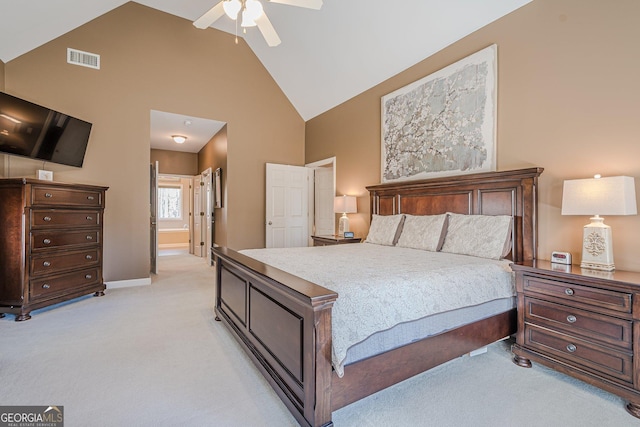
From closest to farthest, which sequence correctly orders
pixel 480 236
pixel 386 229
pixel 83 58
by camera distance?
pixel 480 236
pixel 386 229
pixel 83 58

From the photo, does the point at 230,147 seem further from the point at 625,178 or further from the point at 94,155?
the point at 625,178

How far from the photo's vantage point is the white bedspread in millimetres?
1550

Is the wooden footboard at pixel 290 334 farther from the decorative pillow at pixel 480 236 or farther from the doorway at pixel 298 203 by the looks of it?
the doorway at pixel 298 203

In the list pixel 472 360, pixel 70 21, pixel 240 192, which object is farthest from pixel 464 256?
pixel 70 21

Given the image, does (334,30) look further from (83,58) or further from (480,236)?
(83,58)

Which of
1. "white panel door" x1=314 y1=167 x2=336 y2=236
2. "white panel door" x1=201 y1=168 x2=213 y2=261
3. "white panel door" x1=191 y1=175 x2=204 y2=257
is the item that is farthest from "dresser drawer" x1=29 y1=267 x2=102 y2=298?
"white panel door" x1=314 y1=167 x2=336 y2=236

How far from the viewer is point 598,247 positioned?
2.14 m

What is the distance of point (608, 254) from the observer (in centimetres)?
210

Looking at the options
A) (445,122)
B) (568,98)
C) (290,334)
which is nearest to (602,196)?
(568,98)

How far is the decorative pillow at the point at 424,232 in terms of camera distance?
3089mm

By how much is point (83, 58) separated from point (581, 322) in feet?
20.9

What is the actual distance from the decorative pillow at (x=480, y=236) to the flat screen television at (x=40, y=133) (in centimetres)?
484

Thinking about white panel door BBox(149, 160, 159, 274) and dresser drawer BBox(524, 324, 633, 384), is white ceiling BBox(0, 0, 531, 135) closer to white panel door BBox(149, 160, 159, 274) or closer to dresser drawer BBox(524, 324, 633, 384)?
white panel door BBox(149, 160, 159, 274)

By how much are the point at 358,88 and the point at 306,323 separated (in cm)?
427
